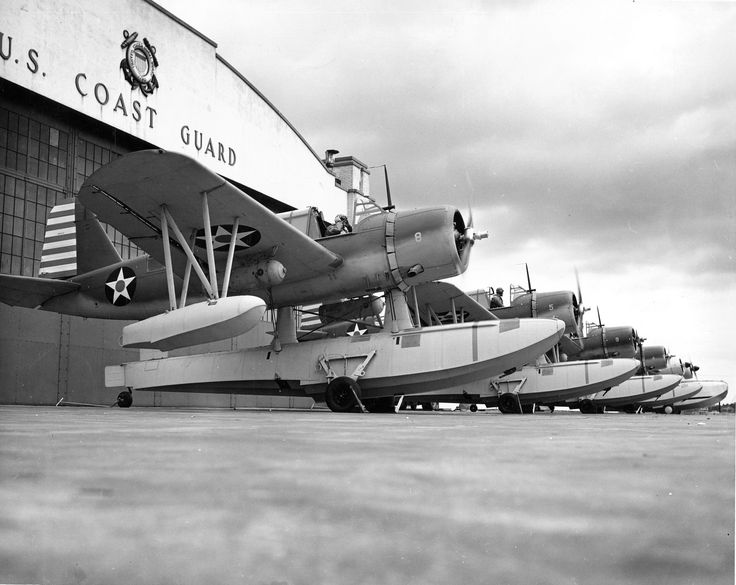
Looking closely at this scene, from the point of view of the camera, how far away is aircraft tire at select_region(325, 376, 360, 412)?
8.10 meters

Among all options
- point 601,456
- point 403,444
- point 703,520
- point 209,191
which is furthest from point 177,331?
point 703,520

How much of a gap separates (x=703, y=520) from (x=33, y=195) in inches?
512

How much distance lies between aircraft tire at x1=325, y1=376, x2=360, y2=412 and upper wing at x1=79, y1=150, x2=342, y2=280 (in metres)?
1.57

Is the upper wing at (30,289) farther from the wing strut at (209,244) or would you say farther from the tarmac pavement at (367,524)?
the tarmac pavement at (367,524)

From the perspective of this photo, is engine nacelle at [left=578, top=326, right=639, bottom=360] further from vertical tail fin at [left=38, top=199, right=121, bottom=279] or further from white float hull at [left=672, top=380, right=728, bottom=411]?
vertical tail fin at [left=38, top=199, right=121, bottom=279]

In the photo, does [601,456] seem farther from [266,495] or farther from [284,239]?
[284,239]

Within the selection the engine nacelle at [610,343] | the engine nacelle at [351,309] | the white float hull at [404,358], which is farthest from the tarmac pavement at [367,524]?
the engine nacelle at [610,343]

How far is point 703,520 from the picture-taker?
0.82 meters

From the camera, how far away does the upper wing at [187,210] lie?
6945mm

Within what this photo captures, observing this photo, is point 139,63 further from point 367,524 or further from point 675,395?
point 675,395

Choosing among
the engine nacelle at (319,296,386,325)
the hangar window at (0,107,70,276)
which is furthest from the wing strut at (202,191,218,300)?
the hangar window at (0,107,70,276)

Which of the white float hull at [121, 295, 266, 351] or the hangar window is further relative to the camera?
the hangar window

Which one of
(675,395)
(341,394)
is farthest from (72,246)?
(675,395)

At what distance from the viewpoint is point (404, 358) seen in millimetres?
8148
